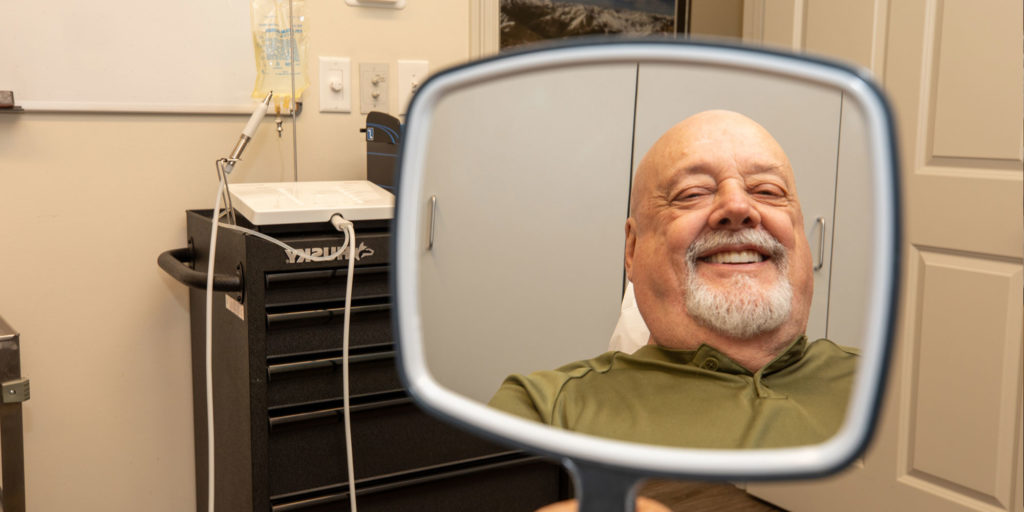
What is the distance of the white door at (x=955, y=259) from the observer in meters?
1.64

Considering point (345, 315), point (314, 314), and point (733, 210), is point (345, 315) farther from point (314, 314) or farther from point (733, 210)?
point (733, 210)

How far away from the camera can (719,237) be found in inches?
18.8

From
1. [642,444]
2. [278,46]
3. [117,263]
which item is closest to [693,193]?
[642,444]

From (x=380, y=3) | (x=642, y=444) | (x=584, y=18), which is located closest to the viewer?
(x=642, y=444)

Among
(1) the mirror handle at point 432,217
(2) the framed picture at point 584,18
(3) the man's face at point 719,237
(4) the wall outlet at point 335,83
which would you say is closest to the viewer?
(1) the mirror handle at point 432,217

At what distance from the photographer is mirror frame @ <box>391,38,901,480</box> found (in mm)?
244

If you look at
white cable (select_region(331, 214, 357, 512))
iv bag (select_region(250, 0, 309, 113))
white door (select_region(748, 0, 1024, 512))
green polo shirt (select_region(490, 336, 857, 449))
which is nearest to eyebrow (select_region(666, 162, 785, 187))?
green polo shirt (select_region(490, 336, 857, 449))

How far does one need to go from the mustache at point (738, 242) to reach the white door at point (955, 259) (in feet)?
4.14

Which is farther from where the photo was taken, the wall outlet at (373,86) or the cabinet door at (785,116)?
the wall outlet at (373,86)

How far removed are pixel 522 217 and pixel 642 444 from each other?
0.51ft

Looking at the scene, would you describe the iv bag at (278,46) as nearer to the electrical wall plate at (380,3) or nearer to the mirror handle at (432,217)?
the electrical wall plate at (380,3)

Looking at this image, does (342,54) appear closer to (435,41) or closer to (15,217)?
(435,41)

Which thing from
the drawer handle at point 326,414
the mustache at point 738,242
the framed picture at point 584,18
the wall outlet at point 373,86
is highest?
the framed picture at point 584,18

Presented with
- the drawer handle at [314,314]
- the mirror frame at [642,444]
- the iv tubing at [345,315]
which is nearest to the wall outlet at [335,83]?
the iv tubing at [345,315]
